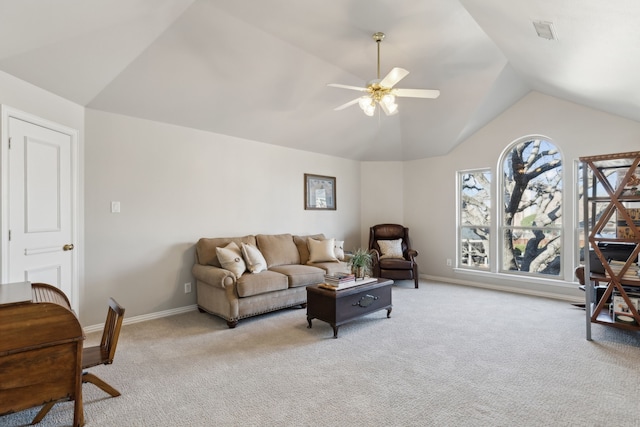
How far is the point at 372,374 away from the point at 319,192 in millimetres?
3913

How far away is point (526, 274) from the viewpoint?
17.2 ft

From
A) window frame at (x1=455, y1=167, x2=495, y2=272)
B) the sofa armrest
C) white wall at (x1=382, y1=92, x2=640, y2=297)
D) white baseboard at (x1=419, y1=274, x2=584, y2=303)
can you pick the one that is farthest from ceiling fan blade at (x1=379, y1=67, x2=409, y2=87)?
white baseboard at (x1=419, y1=274, x2=584, y2=303)

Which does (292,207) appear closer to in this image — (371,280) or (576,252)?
(371,280)

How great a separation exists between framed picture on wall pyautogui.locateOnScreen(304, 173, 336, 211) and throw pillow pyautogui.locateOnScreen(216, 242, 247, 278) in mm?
2067

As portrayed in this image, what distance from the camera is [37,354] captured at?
6.01 ft

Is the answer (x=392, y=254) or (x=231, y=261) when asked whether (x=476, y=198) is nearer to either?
(x=392, y=254)

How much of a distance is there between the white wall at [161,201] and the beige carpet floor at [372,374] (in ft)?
1.60

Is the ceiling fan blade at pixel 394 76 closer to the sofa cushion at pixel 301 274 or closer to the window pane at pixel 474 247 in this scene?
the sofa cushion at pixel 301 274

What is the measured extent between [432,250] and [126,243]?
16.7ft

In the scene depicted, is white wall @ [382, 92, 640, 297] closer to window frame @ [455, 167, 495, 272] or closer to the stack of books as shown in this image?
window frame @ [455, 167, 495, 272]

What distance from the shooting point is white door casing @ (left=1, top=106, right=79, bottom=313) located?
274 cm

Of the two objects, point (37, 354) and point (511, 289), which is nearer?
point (37, 354)

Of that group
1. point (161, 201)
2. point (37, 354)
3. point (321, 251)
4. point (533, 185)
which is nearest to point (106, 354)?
point (37, 354)

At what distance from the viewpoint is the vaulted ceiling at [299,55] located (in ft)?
8.32
